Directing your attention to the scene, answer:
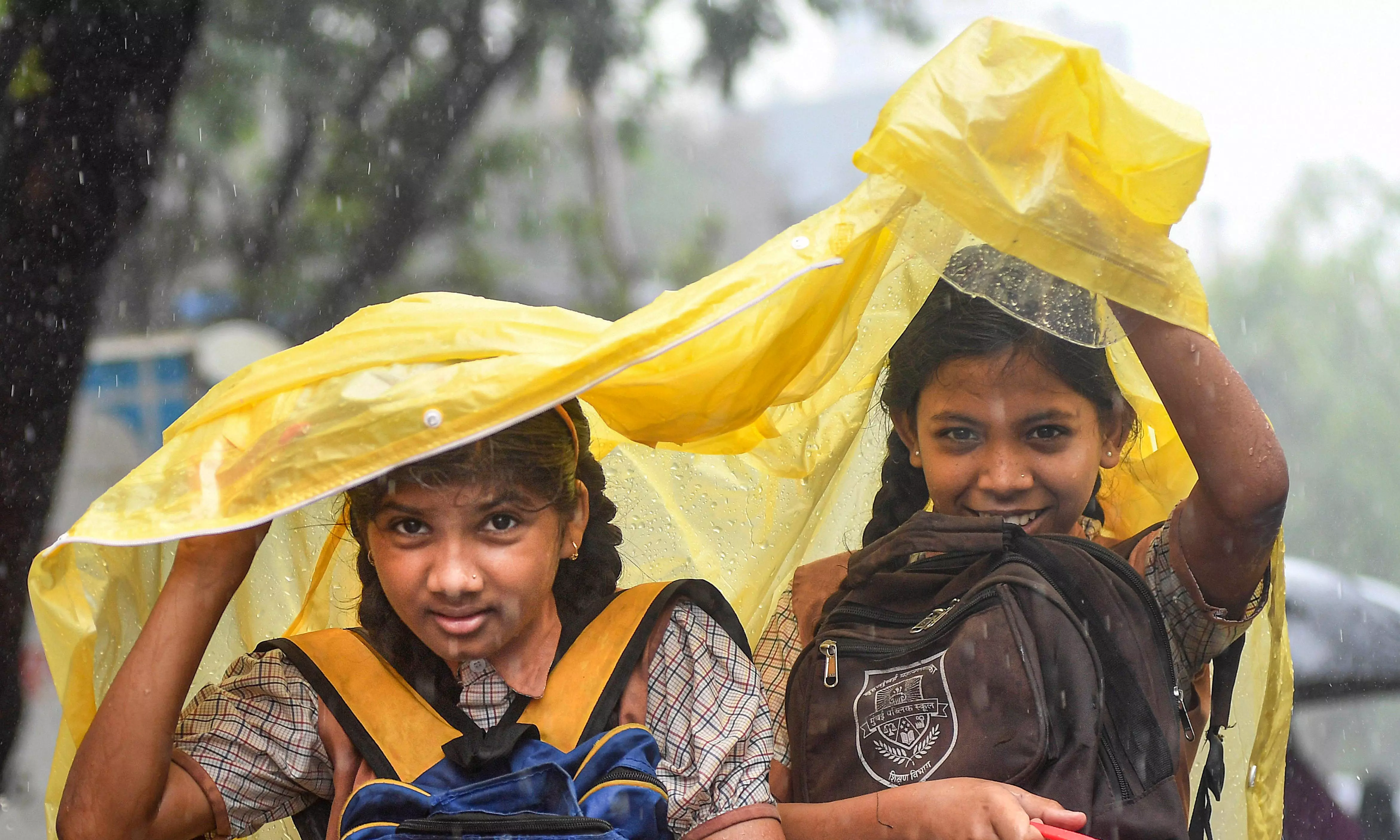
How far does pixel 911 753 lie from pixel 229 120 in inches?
217

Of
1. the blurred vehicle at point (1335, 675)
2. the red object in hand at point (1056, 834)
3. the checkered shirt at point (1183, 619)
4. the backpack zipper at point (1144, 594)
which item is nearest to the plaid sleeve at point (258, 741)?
the checkered shirt at point (1183, 619)

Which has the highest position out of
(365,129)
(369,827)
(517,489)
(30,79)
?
(365,129)

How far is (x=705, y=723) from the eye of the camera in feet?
5.64

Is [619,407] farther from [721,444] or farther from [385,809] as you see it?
[385,809]

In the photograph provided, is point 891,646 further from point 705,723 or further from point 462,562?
point 462,562

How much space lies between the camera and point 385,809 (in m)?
1.59

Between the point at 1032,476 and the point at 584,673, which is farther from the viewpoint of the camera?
the point at 1032,476

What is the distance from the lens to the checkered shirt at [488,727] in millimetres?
1658

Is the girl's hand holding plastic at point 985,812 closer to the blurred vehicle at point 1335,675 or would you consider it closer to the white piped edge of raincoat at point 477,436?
the white piped edge of raincoat at point 477,436

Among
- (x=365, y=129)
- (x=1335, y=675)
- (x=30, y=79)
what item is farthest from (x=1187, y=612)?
(x=365, y=129)

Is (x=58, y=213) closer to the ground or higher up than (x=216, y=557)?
higher up

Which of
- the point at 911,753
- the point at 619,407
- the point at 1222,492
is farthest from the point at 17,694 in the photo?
the point at 1222,492

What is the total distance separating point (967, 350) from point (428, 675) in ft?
3.04

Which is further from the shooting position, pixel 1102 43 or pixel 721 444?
pixel 1102 43
